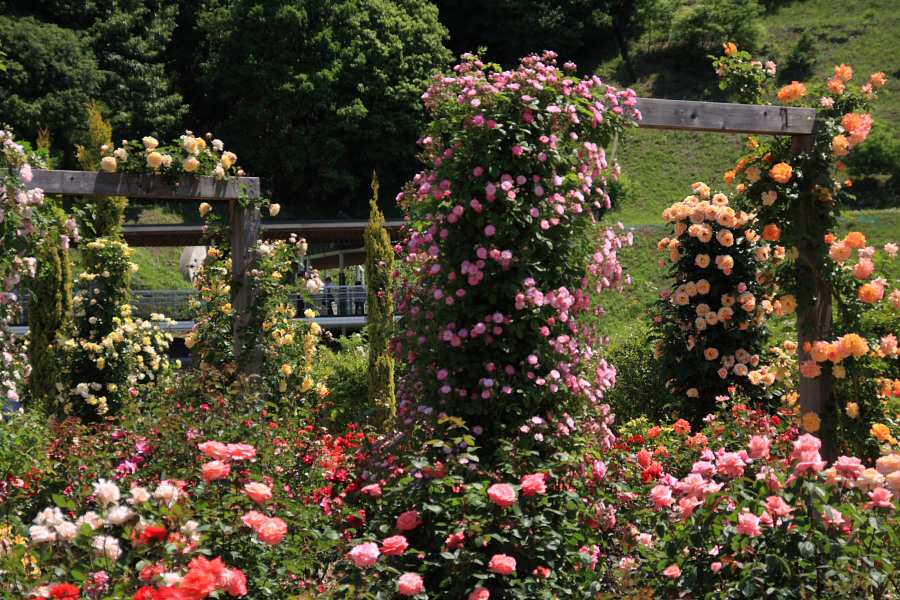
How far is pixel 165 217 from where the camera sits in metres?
27.0

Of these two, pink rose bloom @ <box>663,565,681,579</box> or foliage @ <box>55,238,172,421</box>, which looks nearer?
pink rose bloom @ <box>663,565,681,579</box>

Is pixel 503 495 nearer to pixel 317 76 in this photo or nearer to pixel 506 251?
pixel 506 251

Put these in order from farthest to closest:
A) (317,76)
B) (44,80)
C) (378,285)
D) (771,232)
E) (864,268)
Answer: (317,76), (44,80), (378,285), (771,232), (864,268)

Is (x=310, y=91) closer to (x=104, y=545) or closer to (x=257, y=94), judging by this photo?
(x=257, y=94)

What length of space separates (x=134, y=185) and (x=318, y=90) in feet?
80.5

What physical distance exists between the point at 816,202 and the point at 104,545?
374 centimetres

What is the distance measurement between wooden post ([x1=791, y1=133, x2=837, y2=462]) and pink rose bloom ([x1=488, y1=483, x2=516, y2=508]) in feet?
7.92

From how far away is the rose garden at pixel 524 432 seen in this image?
6.92 feet

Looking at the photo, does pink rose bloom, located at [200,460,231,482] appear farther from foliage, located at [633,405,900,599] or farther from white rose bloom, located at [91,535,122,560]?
foliage, located at [633,405,900,599]

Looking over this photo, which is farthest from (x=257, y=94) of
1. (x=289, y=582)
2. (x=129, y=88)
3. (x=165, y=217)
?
(x=289, y=582)

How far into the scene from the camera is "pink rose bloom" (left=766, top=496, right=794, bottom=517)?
6.82 ft

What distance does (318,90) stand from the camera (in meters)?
29.3

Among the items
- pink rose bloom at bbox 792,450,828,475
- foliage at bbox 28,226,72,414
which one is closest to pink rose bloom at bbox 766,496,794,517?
pink rose bloom at bbox 792,450,828,475

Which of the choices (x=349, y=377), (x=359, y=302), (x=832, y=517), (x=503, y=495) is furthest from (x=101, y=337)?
(x=359, y=302)
